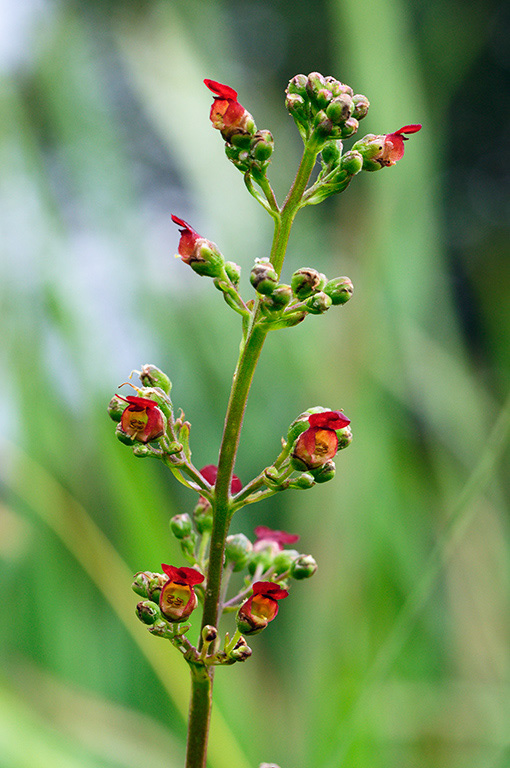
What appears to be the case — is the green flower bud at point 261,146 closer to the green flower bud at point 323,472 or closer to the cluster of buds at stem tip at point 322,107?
the cluster of buds at stem tip at point 322,107

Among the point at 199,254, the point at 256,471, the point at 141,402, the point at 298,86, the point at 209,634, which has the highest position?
the point at 256,471

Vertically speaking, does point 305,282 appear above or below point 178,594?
above

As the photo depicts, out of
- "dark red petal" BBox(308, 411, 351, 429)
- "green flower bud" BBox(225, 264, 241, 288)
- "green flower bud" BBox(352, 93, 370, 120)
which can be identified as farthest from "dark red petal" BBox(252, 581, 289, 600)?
"green flower bud" BBox(352, 93, 370, 120)

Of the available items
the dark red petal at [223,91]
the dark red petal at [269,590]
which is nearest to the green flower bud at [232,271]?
the dark red petal at [223,91]

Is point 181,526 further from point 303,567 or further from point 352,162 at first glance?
point 352,162

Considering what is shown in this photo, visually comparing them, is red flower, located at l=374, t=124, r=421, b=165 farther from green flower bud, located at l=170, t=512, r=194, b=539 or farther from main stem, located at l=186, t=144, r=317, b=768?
green flower bud, located at l=170, t=512, r=194, b=539

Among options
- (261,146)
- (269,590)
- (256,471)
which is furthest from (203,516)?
(256,471)

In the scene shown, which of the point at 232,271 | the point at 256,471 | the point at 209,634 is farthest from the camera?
the point at 256,471
